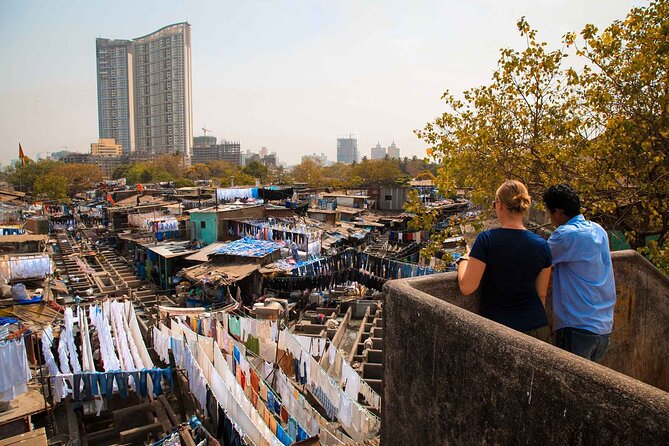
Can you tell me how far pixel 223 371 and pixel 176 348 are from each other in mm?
2016

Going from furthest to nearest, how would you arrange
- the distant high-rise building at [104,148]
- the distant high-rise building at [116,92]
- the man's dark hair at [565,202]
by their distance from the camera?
the distant high-rise building at [116,92]
the distant high-rise building at [104,148]
the man's dark hair at [565,202]

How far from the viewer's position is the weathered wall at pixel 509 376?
1.62m

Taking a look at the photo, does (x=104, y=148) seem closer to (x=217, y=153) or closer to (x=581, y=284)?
(x=217, y=153)

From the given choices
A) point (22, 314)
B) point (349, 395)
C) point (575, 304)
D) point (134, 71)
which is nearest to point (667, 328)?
point (575, 304)

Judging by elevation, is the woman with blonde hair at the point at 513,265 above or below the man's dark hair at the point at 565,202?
below

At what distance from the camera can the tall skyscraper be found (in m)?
124

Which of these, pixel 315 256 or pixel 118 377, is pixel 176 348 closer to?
pixel 118 377

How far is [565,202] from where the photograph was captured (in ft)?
9.46

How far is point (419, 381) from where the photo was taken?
2.68m

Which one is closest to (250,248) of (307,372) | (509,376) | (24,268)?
(24,268)

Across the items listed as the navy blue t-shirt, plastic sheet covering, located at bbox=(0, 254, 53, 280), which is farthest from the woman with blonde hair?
plastic sheet covering, located at bbox=(0, 254, 53, 280)

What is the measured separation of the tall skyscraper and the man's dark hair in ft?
437

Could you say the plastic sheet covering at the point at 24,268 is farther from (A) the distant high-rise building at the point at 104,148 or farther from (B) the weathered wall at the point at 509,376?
(A) the distant high-rise building at the point at 104,148

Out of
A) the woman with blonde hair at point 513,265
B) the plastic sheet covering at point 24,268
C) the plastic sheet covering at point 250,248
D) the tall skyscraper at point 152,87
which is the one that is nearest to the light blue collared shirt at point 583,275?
the woman with blonde hair at point 513,265
